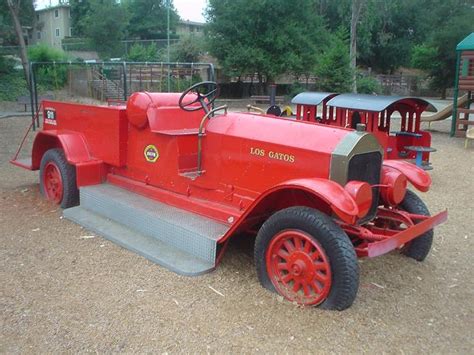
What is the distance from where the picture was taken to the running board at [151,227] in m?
4.00

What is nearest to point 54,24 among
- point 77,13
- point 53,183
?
point 77,13

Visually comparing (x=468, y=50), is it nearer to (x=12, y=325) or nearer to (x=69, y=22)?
(x=12, y=325)

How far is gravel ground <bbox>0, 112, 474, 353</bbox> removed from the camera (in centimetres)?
302

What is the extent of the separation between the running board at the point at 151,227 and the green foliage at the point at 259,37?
20460mm

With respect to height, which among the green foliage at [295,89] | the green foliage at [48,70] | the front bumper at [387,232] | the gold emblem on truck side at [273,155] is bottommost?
the front bumper at [387,232]

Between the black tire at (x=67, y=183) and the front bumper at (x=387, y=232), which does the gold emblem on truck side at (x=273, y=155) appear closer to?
the front bumper at (x=387, y=232)

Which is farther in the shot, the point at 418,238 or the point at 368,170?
the point at 418,238

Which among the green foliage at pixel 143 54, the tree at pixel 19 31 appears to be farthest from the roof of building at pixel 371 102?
the green foliage at pixel 143 54

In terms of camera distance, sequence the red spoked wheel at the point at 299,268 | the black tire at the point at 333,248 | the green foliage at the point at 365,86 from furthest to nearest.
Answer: the green foliage at the point at 365,86 < the red spoked wheel at the point at 299,268 < the black tire at the point at 333,248

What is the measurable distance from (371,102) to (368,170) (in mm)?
6132

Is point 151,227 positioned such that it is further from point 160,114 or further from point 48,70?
point 48,70

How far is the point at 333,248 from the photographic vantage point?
3.21 meters

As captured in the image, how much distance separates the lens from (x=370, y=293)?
373cm

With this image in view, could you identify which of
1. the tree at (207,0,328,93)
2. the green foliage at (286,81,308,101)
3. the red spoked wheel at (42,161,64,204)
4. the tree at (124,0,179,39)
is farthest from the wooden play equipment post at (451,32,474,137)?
the tree at (124,0,179,39)
